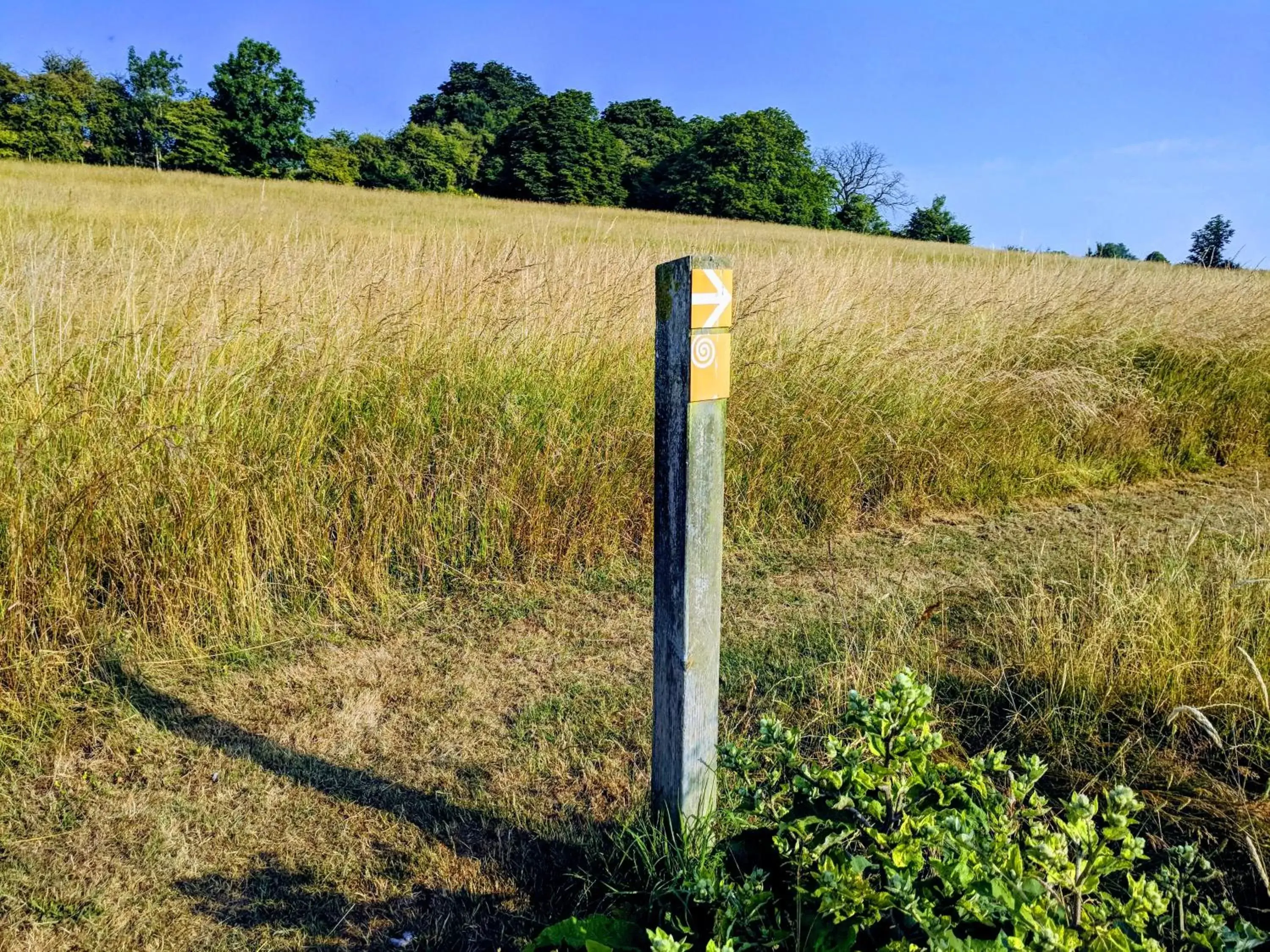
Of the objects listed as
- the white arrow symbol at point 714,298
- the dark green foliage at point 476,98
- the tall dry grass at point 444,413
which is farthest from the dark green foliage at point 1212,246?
the dark green foliage at point 476,98

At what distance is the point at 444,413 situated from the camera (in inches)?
155

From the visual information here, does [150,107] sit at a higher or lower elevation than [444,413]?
higher

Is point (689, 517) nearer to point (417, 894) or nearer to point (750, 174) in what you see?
point (417, 894)

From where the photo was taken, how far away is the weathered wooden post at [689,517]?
1724mm

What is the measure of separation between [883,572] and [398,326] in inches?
114

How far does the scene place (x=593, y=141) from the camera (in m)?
43.0

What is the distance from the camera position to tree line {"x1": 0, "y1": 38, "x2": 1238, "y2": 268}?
42156 millimetres

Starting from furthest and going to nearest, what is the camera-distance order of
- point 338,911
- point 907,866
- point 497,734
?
1. point 497,734
2. point 338,911
3. point 907,866

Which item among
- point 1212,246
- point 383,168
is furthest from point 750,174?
point 1212,246

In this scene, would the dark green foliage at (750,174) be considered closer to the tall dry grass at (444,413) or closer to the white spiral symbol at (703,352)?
the tall dry grass at (444,413)

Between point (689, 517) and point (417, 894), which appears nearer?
point (689, 517)

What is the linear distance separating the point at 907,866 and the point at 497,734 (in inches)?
66.7

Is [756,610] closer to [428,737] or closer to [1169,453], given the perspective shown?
[428,737]

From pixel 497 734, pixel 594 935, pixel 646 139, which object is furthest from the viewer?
pixel 646 139
